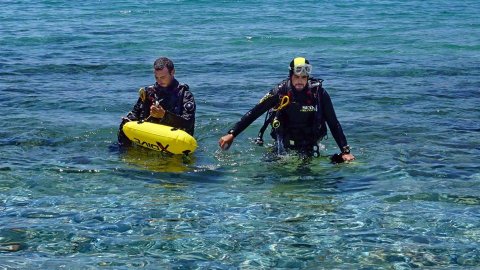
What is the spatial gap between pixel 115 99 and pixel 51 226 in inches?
315

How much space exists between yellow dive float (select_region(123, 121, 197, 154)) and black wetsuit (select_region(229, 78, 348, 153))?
648mm

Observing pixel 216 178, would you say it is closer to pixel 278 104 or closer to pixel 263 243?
pixel 278 104

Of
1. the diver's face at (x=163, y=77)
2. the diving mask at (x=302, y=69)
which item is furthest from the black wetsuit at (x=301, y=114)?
the diver's face at (x=163, y=77)

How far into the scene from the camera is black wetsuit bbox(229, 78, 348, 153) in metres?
9.41

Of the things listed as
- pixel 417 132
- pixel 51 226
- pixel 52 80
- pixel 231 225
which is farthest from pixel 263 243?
pixel 52 80

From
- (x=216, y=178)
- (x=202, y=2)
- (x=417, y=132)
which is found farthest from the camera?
(x=202, y=2)

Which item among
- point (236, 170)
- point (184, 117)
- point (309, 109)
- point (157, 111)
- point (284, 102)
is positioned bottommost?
point (236, 170)

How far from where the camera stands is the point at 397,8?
36.3 m

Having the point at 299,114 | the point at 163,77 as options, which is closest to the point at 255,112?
the point at 299,114

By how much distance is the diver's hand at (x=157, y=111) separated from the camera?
32.3 feet

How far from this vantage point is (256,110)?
9.52 meters

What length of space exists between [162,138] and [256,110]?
50.2 inches

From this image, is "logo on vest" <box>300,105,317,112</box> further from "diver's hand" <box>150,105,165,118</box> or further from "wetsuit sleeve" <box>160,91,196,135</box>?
"diver's hand" <box>150,105,165,118</box>

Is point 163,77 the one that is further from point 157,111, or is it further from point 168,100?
point 157,111
